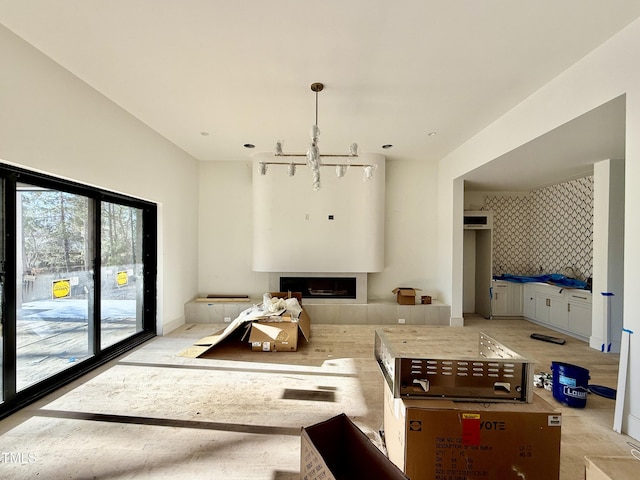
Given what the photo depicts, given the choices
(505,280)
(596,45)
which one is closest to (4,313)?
(596,45)

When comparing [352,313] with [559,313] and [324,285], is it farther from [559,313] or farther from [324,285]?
[559,313]

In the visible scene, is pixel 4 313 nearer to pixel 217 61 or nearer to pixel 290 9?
pixel 217 61

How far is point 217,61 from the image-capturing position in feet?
7.48

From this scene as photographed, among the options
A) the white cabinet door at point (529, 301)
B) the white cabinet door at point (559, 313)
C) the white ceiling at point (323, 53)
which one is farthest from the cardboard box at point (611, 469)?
the white cabinet door at point (529, 301)

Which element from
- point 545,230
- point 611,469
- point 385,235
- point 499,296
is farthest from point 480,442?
point 545,230

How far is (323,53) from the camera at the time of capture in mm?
2189

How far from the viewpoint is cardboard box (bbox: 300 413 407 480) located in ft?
2.97

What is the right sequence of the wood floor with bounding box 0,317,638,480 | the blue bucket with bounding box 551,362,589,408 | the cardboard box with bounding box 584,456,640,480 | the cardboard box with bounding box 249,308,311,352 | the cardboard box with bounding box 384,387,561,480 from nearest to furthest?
1. the cardboard box with bounding box 584,456,640,480
2. the cardboard box with bounding box 384,387,561,480
3. the wood floor with bounding box 0,317,638,480
4. the blue bucket with bounding box 551,362,589,408
5. the cardboard box with bounding box 249,308,311,352

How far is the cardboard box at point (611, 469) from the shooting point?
878 millimetres

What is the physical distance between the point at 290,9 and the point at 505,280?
5464 mm

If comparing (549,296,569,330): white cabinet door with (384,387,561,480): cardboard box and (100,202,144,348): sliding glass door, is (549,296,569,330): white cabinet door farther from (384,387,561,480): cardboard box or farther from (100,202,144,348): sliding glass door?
(100,202,144,348): sliding glass door

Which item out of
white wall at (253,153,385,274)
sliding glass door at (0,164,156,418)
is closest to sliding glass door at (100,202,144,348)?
sliding glass door at (0,164,156,418)

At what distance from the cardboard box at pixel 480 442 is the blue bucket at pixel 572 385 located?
5.58 ft

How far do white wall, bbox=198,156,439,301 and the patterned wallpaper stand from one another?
1446mm
